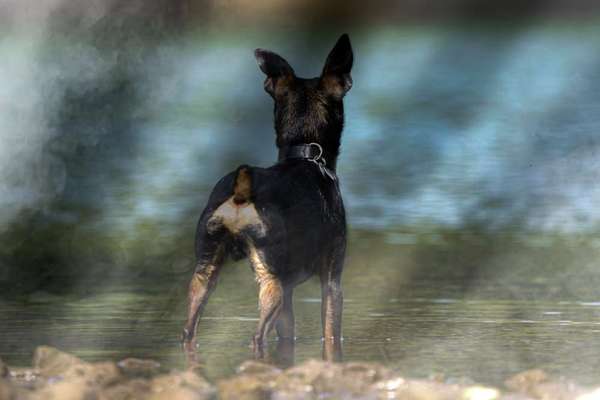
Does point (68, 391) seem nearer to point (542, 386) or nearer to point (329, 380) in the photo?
point (329, 380)

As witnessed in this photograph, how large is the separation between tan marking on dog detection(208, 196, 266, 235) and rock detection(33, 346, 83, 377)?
83cm

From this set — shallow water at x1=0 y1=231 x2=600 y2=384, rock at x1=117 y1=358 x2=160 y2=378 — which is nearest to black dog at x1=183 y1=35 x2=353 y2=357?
shallow water at x1=0 y1=231 x2=600 y2=384

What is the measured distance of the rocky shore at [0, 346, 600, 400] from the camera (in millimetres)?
4812

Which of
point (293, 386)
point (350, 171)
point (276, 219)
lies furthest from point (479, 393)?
point (350, 171)

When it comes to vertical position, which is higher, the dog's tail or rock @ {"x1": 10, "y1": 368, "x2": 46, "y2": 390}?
the dog's tail

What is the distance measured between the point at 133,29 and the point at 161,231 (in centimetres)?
503

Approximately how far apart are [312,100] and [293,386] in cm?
198

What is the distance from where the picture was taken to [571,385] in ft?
16.5

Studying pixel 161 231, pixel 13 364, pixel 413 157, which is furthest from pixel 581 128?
pixel 13 364

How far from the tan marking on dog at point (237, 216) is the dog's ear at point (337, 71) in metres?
1.00

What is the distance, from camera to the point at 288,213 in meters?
6.07

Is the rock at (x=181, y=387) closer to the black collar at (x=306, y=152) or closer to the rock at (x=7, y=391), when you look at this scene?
the rock at (x=7, y=391)

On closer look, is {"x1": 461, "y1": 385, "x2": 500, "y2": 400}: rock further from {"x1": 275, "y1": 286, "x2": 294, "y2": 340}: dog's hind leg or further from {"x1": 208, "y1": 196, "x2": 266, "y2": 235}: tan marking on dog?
{"x1": 275, "y1": 286, "x2": 294, "y2": 340}: dog's hind leg

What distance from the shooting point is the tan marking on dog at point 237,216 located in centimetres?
591
